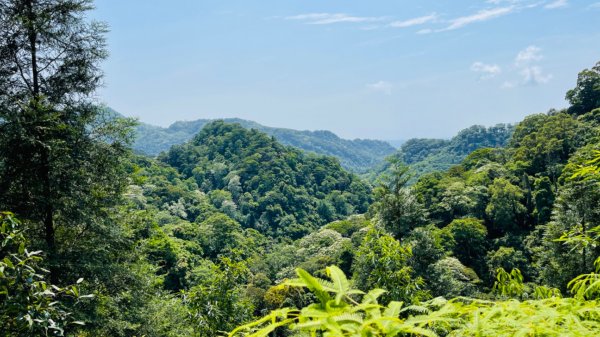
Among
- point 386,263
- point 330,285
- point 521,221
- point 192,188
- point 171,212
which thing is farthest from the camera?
point 192,188

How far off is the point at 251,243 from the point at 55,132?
40.4 m

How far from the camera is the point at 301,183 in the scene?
72625 mm

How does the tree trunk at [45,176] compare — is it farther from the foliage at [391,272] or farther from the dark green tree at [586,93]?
the dark green tree at [586,93]

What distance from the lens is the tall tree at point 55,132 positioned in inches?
274

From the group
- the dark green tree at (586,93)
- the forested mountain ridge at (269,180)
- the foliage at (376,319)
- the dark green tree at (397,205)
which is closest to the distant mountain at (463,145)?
the forested mountain ridge at (269,180)

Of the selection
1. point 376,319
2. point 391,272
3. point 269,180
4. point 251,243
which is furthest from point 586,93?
point 376,319

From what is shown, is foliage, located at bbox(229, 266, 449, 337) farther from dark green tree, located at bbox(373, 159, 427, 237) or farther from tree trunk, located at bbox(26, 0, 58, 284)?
dark green tree, located at bbox(373, 159, 427, 237)

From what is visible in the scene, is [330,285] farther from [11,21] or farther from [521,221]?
[521,221]

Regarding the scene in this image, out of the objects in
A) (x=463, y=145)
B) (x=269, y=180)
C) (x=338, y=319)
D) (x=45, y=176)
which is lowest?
(x=269, y=180)

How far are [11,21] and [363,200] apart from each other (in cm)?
6863

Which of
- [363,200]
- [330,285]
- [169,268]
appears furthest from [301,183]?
[330,285]

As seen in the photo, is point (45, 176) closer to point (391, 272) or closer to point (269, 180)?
point (391, 272)

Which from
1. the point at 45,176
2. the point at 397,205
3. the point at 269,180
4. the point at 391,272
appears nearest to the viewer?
the point at 391,272

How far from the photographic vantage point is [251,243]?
4666 cm
